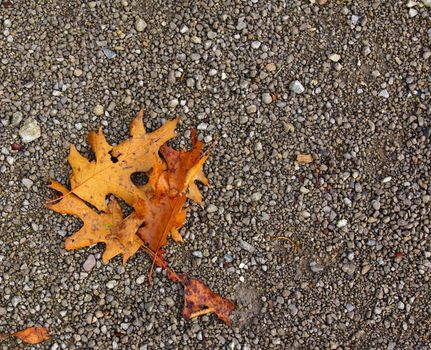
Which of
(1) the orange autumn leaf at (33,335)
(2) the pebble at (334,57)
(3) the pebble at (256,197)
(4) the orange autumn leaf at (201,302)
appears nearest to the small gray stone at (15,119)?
(1) the orange autumn leaf at (33,335)

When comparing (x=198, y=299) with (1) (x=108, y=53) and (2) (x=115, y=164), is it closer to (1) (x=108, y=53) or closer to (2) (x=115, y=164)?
(2) (x=115, y=164)

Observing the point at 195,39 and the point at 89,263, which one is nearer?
the point at 89,263

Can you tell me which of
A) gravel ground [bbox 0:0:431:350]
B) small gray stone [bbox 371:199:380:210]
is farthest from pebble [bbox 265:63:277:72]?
small gray stone [bbox 371:199:380:210]

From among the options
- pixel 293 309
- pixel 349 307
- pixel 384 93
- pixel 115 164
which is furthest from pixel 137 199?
pixel 384 93

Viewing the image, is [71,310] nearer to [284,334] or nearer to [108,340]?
[108,340]

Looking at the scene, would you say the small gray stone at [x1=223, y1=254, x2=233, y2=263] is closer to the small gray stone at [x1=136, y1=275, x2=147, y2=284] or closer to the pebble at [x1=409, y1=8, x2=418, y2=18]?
the small gray stone at [x1=136, y1=275, x2=147, y2=284]
